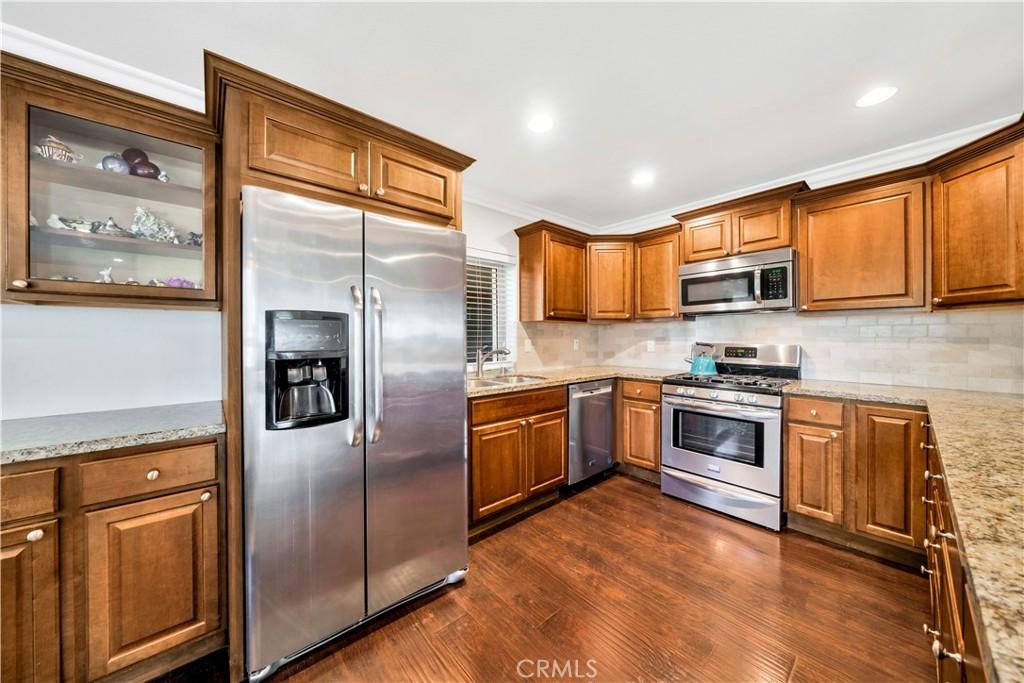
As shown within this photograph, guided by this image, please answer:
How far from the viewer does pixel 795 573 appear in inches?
81.4

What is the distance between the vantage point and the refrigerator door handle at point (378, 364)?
1.66 meters

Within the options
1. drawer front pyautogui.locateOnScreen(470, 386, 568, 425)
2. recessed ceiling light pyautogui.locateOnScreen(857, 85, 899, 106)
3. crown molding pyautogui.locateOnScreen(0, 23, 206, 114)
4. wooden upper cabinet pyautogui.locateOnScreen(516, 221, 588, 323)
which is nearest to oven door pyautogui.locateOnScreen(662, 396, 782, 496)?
drawer front pyautogui.locateOnScreen(470, 386, 568, 425)

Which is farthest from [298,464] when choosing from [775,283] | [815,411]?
[775,283]

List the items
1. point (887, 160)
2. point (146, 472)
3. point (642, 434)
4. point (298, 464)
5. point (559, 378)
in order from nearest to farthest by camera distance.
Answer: point (146, 472) → point (298, 464) → point (887, 160) → point (559, 378) → point (642, 434)

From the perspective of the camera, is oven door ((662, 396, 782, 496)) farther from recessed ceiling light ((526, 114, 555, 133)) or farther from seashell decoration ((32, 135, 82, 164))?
seashell decoration ((32, 135, 82, 164))

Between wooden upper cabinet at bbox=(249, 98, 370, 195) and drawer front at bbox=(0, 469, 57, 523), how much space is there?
1.29m

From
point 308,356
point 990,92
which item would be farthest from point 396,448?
point 990,92

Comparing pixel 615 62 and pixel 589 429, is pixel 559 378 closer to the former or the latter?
pixel 589 429

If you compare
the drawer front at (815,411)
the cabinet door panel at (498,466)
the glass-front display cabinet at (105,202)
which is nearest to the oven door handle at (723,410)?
the drawer front at (815,411)

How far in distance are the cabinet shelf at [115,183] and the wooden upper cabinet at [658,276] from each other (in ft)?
11.2

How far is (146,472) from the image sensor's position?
4.51 feet

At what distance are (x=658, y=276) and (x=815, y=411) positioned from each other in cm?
171

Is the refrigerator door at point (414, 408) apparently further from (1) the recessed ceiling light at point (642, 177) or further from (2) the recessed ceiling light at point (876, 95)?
(2) the recessed ceiling light at point (876, 95)

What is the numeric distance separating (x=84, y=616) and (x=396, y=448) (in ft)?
3.75
